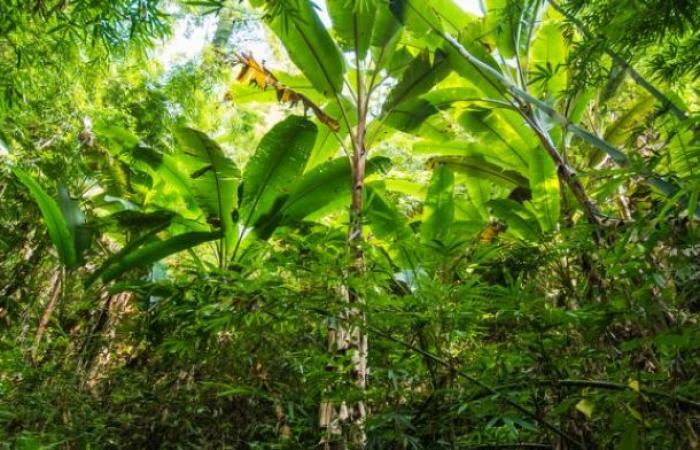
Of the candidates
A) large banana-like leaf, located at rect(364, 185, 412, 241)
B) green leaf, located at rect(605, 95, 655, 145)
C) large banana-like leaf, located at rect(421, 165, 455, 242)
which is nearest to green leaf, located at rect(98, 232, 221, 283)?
large banana-like leaf, located at rect(364, 185, 412, 241)

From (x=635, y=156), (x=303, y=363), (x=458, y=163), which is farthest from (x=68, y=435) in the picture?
(x=458, y=163)

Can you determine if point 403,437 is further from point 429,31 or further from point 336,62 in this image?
point 429,31

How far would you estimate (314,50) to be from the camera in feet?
9.68

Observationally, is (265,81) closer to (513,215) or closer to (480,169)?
(513,215)

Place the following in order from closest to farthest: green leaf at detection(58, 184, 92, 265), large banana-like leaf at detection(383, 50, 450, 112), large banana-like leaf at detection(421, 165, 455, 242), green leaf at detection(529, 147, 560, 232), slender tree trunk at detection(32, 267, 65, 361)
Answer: slender tree trunk at detection(32, 267, 65, 361)
green leaf at detection(58, 184, 92, 265)
large banana-like leaf at detection(421, 165, 455, 242)
green leaf at detection(529, 147, 560, 232)
large banana-like leaf at detection(383, 50, 450, 112)

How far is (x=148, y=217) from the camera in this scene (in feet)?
9.17

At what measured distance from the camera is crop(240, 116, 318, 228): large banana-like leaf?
9.86 feet

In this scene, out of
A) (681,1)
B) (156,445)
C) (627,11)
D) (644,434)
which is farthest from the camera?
(156,445)

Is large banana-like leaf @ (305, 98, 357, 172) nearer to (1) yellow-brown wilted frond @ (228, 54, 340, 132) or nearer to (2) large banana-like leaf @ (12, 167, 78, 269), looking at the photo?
(1) yellow-brown wilted frond @ (228, 54, 340, 132)

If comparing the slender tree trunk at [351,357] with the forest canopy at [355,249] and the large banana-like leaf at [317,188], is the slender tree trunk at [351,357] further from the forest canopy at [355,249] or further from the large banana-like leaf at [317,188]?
the large banana-like leaf at [317,188]

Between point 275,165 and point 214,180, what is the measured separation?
1.51 feet

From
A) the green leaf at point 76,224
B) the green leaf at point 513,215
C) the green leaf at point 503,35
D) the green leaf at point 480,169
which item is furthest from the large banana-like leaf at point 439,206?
the green leaf at point 76,224

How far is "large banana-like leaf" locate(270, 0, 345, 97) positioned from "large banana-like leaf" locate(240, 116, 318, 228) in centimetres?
34

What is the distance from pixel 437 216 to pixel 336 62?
46.5 inches
